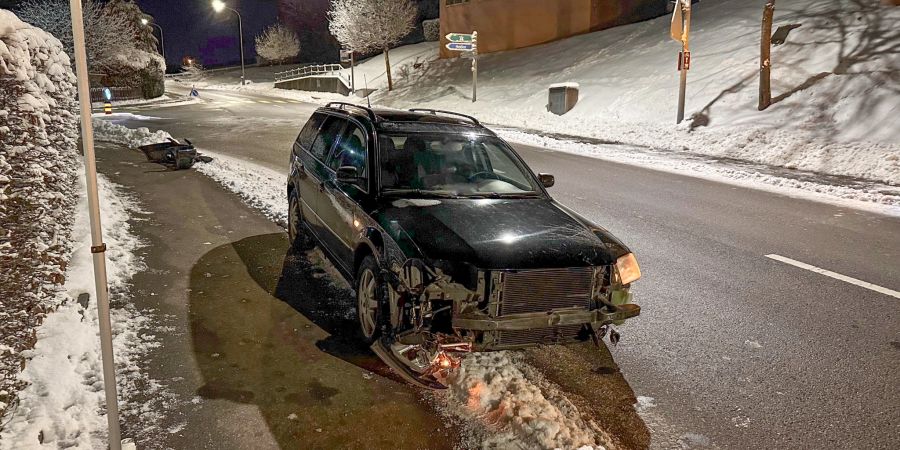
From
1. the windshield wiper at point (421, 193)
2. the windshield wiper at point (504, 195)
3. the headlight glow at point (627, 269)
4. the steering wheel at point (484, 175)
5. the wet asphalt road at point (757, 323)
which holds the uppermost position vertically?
the steering wheel at point (484, 175)

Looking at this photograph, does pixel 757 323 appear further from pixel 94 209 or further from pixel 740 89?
pixel 740 89

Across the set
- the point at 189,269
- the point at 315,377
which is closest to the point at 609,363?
the point at 315,377

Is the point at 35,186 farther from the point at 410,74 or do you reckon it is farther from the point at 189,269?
the point at 410,74

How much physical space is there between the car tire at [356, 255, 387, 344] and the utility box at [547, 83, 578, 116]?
18402mm

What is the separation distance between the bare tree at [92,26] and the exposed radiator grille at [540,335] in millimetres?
28228

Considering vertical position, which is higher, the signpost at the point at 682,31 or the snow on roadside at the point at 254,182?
the signpost at the point at 682,31

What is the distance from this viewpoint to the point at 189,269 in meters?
6.29

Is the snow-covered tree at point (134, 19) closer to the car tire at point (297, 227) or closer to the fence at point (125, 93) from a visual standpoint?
the fence at point (125, 93)

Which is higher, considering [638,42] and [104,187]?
[638,42]

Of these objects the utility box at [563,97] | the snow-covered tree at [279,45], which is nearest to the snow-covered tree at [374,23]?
the utility box at [563,97]

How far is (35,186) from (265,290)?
7.28 ft

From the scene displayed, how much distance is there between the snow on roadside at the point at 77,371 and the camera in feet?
10.9

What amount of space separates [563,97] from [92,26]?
25.3 meters

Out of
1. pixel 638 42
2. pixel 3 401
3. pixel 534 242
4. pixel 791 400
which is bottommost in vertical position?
pixel 791 400
